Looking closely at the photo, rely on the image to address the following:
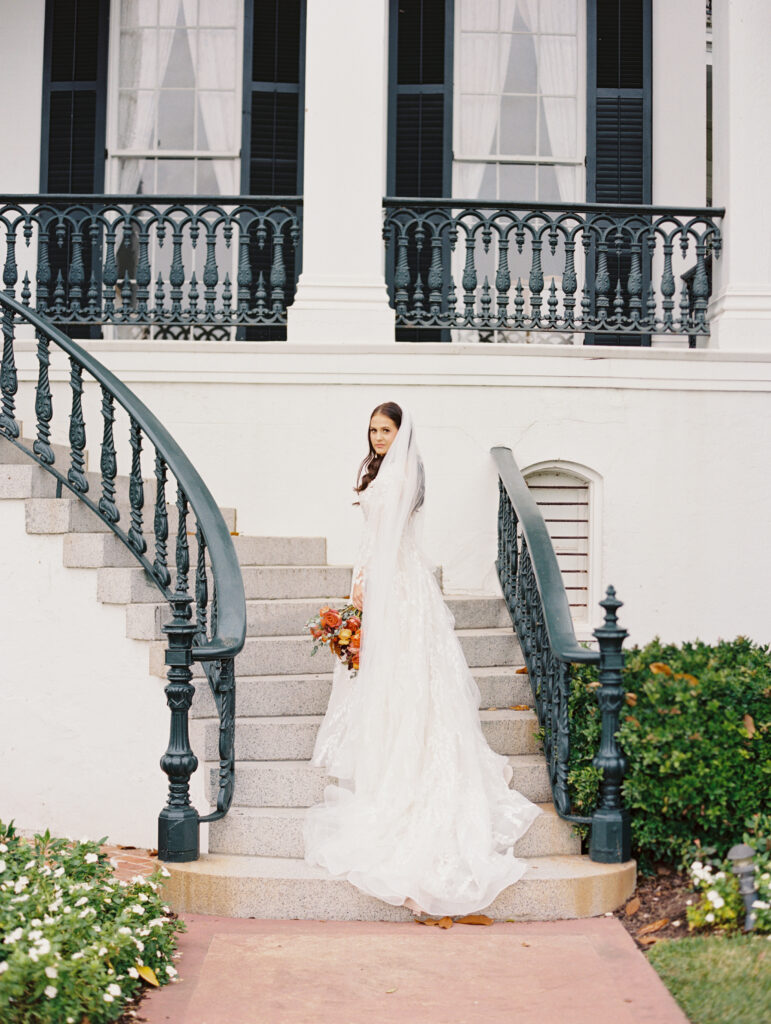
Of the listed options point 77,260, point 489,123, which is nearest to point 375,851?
point 77,260

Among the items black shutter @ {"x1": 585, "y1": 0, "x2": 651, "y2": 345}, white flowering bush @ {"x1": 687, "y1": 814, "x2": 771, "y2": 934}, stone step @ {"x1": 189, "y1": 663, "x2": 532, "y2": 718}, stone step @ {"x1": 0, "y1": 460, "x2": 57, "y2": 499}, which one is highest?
black shutter @ {"x1": 585, "y1": 0, "x2": 651, "y2": 345}

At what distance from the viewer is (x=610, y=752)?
5.18 metres

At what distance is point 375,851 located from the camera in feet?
16.3

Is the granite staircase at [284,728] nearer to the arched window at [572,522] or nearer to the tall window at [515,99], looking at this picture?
the arched window at [572,522]

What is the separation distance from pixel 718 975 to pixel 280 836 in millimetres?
2028

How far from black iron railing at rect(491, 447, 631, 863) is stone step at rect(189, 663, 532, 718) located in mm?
203

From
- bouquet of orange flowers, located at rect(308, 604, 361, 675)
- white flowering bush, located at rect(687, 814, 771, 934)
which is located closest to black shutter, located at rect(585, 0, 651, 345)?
bouquet of orange flowers, located at rect(308, 604, 361, 675)

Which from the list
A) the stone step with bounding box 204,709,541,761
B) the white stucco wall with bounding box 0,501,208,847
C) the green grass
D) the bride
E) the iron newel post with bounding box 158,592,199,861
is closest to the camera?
the green grass

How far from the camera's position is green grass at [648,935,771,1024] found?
12.7 feet

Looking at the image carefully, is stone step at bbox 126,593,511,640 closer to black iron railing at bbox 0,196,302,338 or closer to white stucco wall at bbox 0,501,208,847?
white stucco wall at bbox 0,501,208,847

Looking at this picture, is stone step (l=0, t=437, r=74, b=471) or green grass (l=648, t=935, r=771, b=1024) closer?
green grass (l=648, t=935, r=771, b=1024)

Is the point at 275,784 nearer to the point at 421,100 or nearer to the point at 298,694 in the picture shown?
the point at 298,694

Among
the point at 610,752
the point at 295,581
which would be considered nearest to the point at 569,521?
the point at 295,581

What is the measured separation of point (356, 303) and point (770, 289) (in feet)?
9.82
